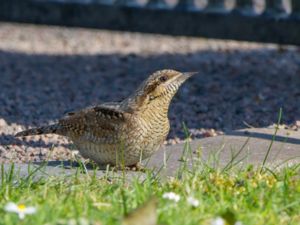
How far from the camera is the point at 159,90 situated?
671 centimetres

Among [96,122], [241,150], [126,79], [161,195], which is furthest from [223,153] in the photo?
[126,79]

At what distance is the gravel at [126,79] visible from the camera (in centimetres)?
912

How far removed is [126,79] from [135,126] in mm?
4678

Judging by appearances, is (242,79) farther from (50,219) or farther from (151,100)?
(50,219)

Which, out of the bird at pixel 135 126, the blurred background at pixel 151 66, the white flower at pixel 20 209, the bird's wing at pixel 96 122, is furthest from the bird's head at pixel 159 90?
the white flower at pixel 20 209

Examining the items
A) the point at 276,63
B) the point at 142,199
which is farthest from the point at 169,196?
the point at 276,63

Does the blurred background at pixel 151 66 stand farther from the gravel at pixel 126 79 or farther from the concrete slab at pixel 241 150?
the concrete slab at pixel 241 150

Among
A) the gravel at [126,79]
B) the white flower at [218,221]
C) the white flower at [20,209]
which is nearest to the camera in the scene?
the white flower at [218,221]

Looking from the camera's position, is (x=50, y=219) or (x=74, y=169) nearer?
(x=50, y=219)

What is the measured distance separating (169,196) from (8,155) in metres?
2.66

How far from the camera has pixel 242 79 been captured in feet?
36.1

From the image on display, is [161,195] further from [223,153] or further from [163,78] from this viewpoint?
[223,153]

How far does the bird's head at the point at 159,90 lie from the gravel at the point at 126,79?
1.14 meters

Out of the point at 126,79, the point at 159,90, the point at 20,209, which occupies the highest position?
the point at 159,90
